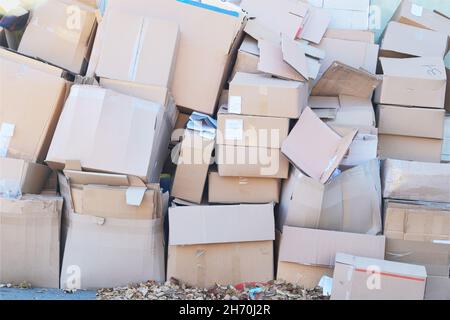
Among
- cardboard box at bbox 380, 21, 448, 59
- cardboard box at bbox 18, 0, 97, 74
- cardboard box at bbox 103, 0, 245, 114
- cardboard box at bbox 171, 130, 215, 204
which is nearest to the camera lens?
cardboard box at bbox 171, 130, 215, 204

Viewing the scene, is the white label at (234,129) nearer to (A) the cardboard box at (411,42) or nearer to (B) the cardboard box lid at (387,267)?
(B) the cardboard box lid at (387,267)

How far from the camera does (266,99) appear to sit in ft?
9.39

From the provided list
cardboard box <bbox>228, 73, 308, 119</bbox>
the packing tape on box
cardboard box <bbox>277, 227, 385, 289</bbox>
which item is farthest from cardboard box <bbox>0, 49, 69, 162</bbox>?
cardboard box <bbox>277, 227, 385, 289</bbox>

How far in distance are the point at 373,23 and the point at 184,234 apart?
1.98 metres

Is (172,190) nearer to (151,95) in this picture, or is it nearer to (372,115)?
(151,95)

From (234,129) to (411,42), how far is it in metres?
1.41

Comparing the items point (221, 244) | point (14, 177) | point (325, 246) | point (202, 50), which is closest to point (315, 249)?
point (325, 246)

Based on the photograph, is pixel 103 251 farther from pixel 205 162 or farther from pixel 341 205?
pixel 341 205

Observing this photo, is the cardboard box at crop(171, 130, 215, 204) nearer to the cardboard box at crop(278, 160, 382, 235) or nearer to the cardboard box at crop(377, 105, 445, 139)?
the cardboard box at crop(278, 160, 382, 235)

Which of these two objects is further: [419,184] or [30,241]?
[419,184]

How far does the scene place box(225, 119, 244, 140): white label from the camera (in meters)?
2.86

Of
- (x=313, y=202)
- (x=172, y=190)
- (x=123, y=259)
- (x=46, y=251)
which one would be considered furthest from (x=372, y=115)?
(x=46, y=251)

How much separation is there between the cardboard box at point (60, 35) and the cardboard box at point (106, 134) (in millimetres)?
512

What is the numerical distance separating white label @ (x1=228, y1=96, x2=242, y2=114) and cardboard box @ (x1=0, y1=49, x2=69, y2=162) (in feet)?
2.68
